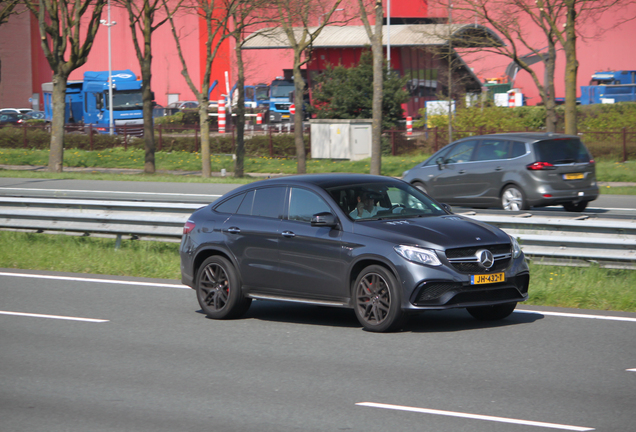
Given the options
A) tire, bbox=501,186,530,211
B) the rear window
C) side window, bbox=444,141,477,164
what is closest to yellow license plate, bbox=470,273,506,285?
tire, bbox=501,186,530,211

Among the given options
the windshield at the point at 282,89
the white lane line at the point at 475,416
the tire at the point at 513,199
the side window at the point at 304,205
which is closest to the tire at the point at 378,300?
the side window at the point at 304,205

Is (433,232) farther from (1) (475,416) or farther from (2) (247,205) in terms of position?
(1) (475,416)

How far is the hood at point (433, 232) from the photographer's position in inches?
310

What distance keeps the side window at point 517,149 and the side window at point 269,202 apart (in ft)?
27.8

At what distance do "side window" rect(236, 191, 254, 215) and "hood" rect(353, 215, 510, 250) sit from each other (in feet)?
4.81

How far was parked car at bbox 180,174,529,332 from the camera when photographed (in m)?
7.85

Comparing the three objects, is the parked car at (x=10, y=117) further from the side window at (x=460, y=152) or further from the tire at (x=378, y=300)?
the tire at (x=378, y=300)

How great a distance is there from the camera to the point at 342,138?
117 feet

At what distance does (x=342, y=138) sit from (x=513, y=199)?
1965 cm

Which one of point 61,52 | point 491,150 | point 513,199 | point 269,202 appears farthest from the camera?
point 61,52

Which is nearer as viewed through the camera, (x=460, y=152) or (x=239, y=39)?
(x=460, y=152)

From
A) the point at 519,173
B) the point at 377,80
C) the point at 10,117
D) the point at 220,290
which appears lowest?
the point at 220,290

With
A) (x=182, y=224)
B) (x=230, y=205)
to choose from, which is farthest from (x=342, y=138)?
(x=230, y=205)

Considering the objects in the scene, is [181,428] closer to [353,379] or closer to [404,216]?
[353,379]
